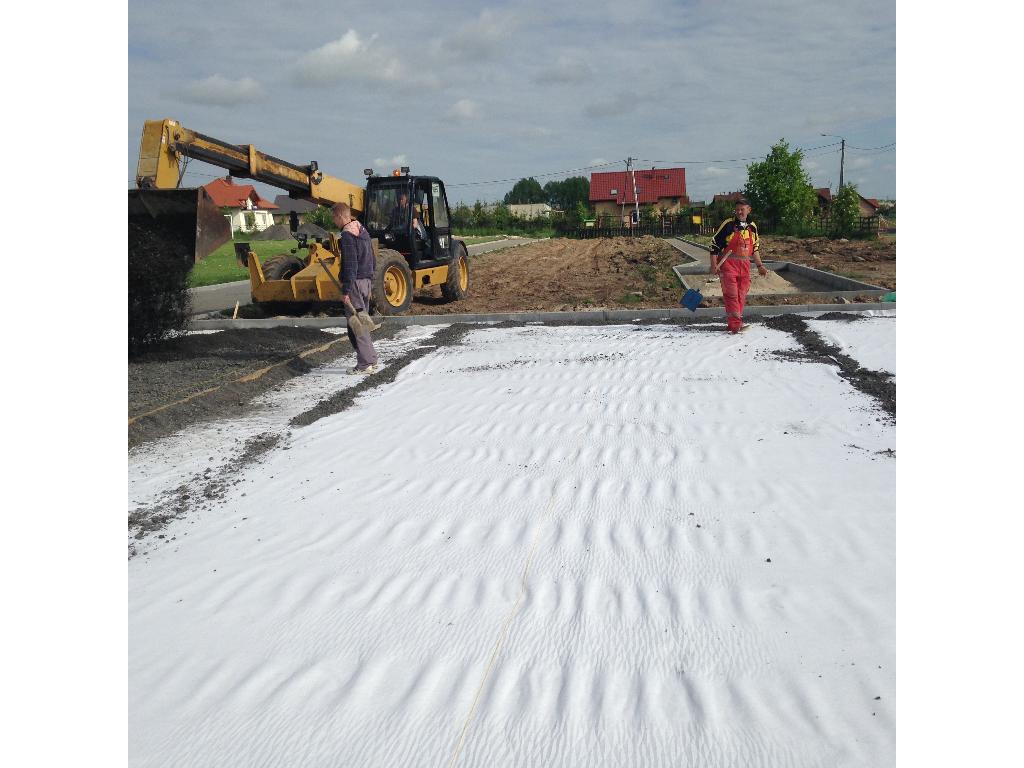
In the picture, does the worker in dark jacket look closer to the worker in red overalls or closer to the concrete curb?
the concrete curb

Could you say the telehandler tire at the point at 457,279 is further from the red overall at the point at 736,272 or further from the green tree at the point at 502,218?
the green tree at the point at 502,218

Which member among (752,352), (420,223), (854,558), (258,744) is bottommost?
(258,744)

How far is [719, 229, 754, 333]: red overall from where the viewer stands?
10109 millimetres

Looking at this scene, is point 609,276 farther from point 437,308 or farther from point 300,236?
point 300,236

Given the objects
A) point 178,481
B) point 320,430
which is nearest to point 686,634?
point 178,481

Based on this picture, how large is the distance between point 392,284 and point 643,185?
73896 mm

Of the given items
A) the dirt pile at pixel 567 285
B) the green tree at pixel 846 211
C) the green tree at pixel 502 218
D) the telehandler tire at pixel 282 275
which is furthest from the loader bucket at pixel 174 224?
the green tree at pixel 502 218

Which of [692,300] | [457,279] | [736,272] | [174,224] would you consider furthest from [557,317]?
[174,224]

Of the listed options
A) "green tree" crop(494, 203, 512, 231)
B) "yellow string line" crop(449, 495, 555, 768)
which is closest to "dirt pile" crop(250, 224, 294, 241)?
"green tree" crop(494, 203, 512, 231)

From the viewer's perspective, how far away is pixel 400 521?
4.45 m

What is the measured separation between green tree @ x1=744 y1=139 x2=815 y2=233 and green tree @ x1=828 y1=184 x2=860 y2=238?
1087 centimetres

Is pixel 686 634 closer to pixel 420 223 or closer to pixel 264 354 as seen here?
pixel 264 354

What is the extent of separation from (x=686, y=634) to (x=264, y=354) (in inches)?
321

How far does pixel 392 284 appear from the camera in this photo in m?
13.3
